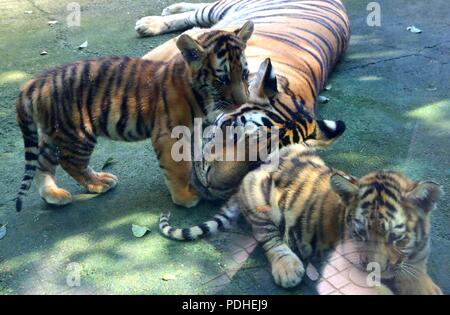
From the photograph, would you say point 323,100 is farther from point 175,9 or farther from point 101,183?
point 175,9

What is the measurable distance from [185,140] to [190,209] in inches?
15.7

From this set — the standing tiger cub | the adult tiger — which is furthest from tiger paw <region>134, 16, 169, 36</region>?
the standing tiger cub

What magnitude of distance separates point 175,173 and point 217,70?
638mm

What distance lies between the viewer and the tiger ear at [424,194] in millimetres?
2654

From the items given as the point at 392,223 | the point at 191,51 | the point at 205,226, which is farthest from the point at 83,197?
the point at 392,223

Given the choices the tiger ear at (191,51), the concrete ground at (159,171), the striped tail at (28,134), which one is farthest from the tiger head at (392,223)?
the striped tail at (28,134)

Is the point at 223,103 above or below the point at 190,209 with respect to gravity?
above

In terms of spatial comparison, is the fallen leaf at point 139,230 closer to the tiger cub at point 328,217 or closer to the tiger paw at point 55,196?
the tiger cub at point 328,217

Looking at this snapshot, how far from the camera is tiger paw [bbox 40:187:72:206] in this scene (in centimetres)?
373

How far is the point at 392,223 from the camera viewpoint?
2.66 meters

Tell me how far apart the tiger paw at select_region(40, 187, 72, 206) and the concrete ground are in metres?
0.04
